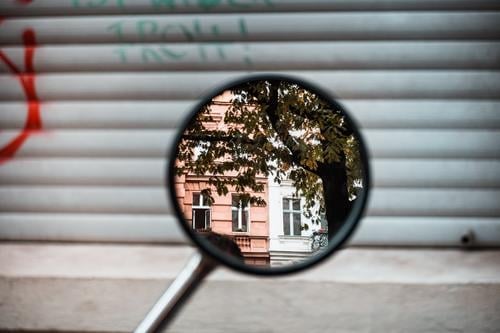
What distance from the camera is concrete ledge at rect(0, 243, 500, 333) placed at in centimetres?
219

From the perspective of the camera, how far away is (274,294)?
2217 mm

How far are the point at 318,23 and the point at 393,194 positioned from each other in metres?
0.92

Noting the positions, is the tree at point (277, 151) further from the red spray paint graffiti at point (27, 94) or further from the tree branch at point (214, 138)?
the red spray paint graffiti at point (27, 94)

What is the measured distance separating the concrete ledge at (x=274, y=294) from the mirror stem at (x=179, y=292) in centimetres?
125

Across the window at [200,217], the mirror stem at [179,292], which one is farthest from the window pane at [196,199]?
the mirror stem at [179,292]

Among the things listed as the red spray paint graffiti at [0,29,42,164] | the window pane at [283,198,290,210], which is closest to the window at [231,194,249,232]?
the window pane at [283,198,290,210]

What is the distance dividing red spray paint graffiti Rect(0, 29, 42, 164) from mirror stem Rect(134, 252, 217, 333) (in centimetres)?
175

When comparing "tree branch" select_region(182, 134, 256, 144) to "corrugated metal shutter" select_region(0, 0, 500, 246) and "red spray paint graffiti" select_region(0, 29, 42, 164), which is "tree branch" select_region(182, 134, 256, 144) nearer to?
"corrugated metal shutter" select_region(0, 0, 500, 246)

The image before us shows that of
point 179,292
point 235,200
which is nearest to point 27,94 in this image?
point 235,200

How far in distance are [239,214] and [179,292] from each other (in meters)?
1.17

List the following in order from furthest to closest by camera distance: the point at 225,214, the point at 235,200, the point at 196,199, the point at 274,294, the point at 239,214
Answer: the point at 235,200 → the point at 274,294 → the point at 239,214 → the point at 225,214 → the point at 196,199

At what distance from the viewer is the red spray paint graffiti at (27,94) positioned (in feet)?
7.93

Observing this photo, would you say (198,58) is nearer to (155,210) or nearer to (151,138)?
(151,138)

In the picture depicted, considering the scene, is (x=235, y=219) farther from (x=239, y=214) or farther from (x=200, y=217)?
(x=200, y=217)
